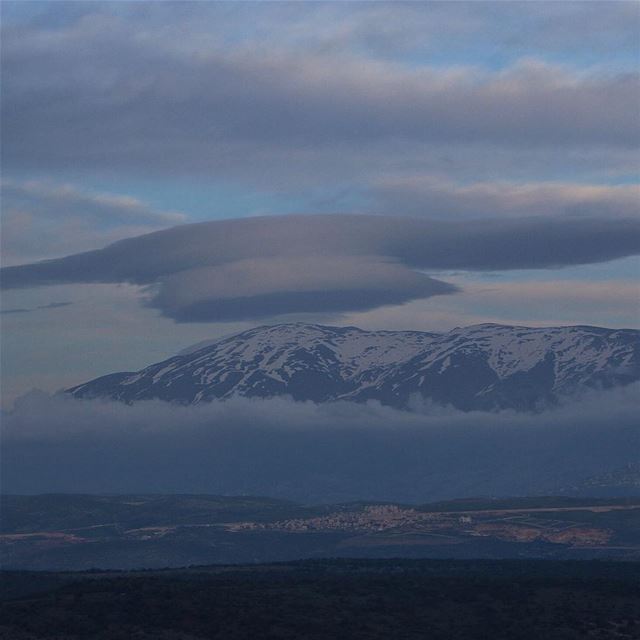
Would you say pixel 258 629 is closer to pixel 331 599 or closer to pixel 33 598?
pixel 331 599

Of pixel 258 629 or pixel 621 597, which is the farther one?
pixel 621 597

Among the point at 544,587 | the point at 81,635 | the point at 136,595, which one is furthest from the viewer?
the point at 544,587

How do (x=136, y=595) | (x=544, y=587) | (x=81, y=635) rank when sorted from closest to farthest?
1. (x=81, y=635)
2. (x=136, y=595)
3. (x=544, y=587)

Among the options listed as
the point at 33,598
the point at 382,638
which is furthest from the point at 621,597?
the point at 33,598

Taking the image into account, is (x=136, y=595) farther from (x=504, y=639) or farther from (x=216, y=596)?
(x=504, y=639)

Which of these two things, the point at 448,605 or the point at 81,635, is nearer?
the point at 81,635

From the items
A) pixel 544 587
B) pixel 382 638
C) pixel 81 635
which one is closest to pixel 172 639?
pixel 81 635
